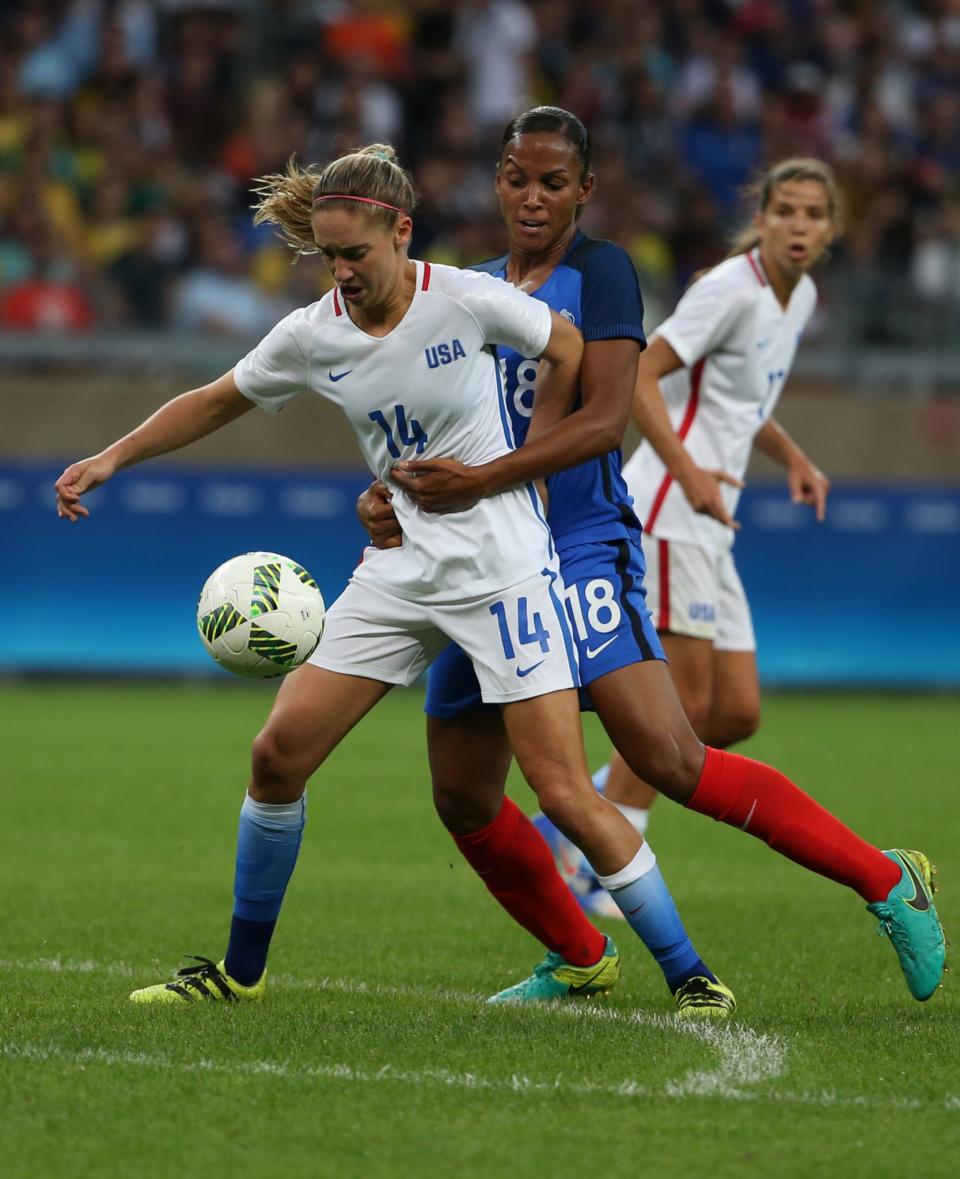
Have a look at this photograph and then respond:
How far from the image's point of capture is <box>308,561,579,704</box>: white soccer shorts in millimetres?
4914

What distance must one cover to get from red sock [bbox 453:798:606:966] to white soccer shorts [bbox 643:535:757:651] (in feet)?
5.39

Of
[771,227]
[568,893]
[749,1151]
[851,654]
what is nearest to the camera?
[749,1151]

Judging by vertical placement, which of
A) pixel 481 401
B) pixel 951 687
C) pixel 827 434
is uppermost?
pixel 481 401

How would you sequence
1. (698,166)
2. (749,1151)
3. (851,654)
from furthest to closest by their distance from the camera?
(698,166), (851,654), (749,1151)

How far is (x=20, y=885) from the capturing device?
717 cm

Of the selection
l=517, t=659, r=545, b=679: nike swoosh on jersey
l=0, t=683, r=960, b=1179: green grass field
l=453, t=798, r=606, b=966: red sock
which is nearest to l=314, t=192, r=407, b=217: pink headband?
l=517, t=659, r=545, b=679: nike swoosh on jersey

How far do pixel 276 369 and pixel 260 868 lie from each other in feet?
4.45

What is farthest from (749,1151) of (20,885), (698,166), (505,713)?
(698,166)

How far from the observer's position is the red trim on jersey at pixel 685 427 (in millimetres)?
7152

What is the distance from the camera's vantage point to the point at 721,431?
7.12 metres

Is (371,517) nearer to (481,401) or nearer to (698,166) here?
(481,401)

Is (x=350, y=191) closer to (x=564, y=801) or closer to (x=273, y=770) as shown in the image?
(x=273, y=770)

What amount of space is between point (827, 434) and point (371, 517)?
11.2m

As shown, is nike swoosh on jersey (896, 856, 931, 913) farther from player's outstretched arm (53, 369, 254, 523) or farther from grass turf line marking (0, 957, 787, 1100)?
player's outstretched arm (53, 369, 254, 523)
